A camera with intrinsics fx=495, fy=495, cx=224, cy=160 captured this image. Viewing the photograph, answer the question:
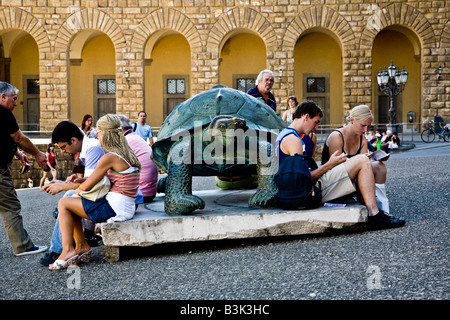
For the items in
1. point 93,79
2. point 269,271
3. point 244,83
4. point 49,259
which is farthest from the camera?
point 93,79

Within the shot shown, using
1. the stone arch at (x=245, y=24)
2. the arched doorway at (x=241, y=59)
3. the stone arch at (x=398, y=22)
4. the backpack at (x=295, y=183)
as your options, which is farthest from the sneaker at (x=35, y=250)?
the arched doorway at (x=241, y=59)

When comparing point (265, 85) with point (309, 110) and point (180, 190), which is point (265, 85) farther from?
point (180, 190)

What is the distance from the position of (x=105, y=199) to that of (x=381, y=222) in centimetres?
236

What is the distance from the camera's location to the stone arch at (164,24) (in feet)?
70.5

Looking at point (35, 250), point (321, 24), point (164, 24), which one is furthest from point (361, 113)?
point (164, 24)

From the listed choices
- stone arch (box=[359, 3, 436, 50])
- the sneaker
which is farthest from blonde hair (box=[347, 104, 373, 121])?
stone arch (box=[359, 3, 436, 50])

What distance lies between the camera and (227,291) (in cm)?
314

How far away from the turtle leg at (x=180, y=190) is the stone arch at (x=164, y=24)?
1794 centimetres

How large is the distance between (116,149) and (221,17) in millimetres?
18461

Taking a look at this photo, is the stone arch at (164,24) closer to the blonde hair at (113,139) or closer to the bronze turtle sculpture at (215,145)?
the bronze turtle sculpture at (215,145)

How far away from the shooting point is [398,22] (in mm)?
21484

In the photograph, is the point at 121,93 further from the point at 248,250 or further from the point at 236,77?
the point at 248,250

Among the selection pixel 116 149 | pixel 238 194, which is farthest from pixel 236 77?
pixel 116 149

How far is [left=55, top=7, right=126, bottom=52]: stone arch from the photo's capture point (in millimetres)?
21531
